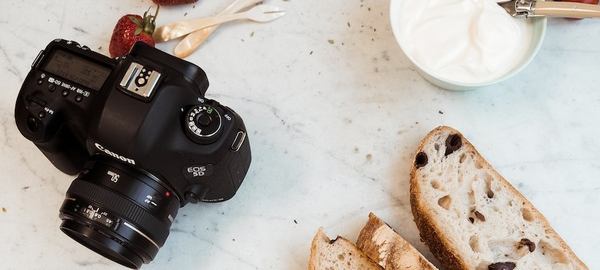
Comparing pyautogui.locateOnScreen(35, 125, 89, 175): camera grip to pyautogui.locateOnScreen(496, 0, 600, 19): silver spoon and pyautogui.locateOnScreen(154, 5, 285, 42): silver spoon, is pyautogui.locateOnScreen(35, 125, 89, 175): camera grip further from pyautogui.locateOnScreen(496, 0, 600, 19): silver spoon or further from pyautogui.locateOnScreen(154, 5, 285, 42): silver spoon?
pyautogui.locateOnScreen(496, 0, 600, 19): silver spoon

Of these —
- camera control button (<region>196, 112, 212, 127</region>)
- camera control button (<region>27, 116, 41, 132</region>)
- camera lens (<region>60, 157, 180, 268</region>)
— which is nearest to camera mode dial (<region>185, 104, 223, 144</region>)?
camera control button (<region>196, 112, 212, 127</region>)

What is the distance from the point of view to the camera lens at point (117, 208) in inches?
40.1

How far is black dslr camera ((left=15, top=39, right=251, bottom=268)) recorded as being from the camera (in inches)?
37.9

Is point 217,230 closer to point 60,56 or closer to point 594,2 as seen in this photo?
point 60,56

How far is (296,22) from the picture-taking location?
4.29 feet

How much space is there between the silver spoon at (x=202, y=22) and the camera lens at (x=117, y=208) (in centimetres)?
32

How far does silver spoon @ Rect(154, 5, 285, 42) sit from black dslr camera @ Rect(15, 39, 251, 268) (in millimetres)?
263

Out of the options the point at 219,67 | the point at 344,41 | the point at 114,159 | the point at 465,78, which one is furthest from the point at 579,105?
the point at 114,159

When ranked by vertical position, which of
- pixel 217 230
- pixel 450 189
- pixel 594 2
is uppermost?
pixel 594 2

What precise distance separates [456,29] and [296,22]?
289 millimetres

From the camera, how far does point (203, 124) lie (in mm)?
982

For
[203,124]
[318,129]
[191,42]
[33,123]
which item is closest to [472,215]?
[318,129]

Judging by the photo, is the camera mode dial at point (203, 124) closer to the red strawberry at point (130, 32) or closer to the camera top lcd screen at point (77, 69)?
the camera top lcd screen at point (77, 69)

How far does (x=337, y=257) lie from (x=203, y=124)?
0.31m
